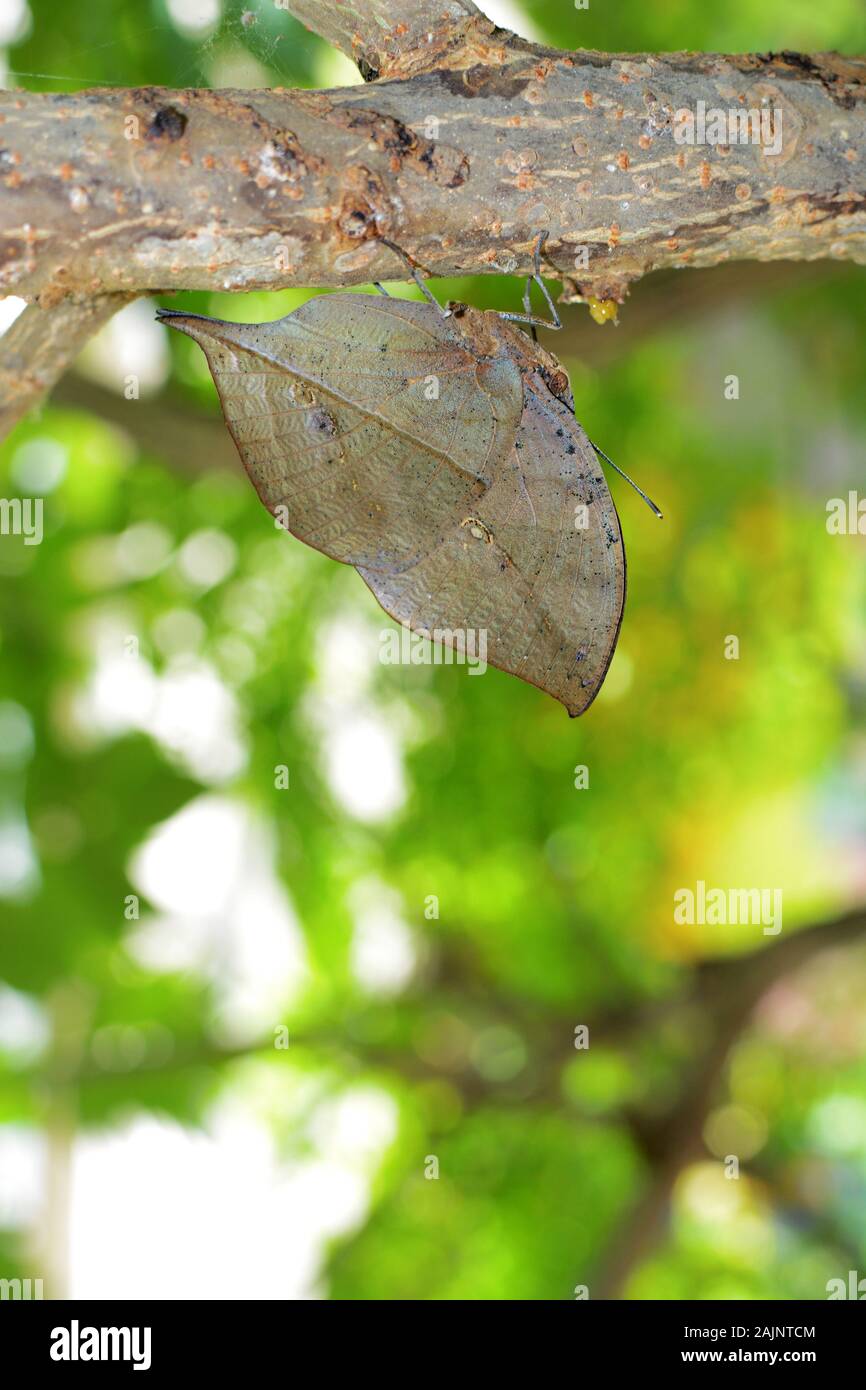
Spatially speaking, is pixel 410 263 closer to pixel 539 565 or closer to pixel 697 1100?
pixel 539 565

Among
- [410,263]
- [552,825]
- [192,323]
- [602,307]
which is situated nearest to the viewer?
[192,323]

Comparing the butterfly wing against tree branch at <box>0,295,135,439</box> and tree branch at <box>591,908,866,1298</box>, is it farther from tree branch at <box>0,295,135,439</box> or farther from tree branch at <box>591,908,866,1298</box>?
tree branch at <box>591,908,866,1298</box>

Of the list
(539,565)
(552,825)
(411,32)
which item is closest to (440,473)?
(539,565)

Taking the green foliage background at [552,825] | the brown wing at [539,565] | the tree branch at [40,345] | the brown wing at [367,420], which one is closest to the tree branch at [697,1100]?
the green foliage background at [552,825]

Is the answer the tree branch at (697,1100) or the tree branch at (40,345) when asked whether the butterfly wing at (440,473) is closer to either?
the tree branch at (40,345)

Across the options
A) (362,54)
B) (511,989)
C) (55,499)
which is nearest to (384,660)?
(55,499)

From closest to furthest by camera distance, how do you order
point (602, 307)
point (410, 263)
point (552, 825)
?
point (410, 263)
point (602, 307)
point (552, 825)

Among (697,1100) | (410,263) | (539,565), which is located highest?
(410,263)
